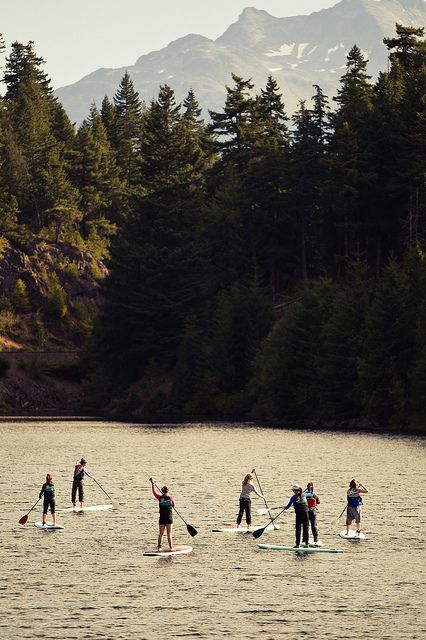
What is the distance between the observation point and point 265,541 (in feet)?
188

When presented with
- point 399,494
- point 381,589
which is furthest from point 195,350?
point 381,589

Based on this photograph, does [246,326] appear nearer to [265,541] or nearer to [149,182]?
[149,182]

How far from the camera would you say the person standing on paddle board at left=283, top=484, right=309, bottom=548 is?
51.4 m

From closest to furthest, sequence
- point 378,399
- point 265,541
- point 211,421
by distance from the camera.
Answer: point 265,541 → point 378,399 → point 211,421

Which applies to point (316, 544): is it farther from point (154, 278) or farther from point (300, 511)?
point (154, 278)

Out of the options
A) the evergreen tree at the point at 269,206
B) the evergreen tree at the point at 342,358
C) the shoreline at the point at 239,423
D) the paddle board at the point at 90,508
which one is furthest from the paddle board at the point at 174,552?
the evergreen tree at the point at 269,206

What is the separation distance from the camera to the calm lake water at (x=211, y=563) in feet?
130

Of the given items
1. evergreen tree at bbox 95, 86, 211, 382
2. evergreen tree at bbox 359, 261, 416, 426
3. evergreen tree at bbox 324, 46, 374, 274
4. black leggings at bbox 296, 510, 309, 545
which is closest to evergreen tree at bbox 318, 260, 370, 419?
evergreen tree at bbox 359, 261, 416, 426

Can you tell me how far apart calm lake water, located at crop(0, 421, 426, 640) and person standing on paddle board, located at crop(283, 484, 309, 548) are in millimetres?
1432

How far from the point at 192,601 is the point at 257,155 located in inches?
5935

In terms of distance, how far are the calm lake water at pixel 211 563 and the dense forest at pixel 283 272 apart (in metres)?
42.1

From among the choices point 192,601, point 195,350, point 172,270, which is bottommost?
point 192,601

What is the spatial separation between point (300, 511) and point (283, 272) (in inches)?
5603

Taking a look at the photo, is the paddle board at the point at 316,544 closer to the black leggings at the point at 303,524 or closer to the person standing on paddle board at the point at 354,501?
the black leggings at the point at 303,524
